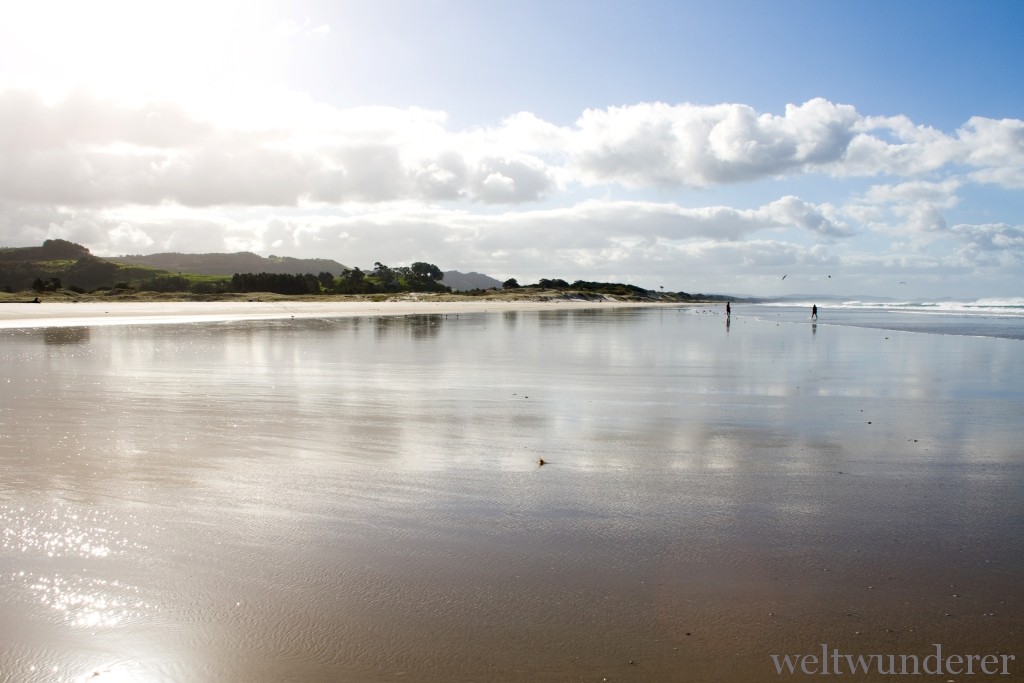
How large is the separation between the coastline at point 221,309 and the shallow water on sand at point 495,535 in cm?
3529

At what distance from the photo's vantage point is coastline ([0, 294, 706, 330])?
46438mm

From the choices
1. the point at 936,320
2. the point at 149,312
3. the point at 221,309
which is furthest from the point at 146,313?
the point at 936,320

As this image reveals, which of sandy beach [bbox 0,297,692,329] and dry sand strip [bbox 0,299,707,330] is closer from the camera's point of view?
dry sand strip [bbox 0,299,707,330]

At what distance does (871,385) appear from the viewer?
1576cm

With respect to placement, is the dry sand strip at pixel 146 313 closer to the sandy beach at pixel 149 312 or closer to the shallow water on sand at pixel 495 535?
the sandy beach at pixel 149 312

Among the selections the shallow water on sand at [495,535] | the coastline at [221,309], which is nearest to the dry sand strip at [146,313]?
the coastline at [221,309]

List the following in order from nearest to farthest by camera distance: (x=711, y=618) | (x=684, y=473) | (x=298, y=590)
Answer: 1. (x=711, y=618)
2. (x=298, y=590)
3. (x=684, y=473)

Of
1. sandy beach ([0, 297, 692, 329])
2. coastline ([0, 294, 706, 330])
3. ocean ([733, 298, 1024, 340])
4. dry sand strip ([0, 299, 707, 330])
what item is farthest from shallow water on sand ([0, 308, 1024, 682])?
sandy beach ([0, 297, 692, 329])

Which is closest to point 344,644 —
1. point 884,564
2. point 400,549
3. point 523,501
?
point 400,549

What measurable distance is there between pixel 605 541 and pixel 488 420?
5573 millimetres

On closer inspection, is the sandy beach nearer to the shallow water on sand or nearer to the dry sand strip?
the dry sand strip

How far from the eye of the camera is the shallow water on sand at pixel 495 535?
4.12m

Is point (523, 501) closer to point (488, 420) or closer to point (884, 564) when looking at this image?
point (884, 564)

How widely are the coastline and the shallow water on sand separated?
35.3m
